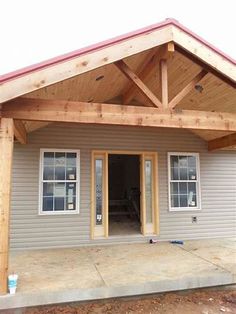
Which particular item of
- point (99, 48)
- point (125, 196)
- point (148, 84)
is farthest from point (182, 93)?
point (125, 196)

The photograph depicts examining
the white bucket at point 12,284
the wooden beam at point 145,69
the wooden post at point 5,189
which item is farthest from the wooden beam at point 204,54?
the white bucket at point 12,284

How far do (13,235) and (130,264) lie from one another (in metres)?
2.65

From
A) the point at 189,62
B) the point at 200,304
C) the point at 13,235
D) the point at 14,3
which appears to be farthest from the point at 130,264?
the point at 14,3

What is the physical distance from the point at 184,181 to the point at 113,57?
4.17 m

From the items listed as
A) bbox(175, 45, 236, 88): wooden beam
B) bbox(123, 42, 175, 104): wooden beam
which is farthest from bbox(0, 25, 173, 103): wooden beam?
bbox(175, 45, 236, 88): wooden beam

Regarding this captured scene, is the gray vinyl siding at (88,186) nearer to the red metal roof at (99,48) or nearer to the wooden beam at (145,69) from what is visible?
the wooden beam at (145,69)

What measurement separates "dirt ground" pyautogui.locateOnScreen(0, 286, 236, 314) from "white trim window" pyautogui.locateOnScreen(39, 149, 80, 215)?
9.08 ft

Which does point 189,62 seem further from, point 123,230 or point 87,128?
point 123,230

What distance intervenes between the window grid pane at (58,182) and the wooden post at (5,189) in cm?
253

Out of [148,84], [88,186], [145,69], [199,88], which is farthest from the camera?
[88,186]

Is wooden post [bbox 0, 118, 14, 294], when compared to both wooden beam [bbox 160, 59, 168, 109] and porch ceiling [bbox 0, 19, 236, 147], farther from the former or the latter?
wooden beam [bbox 160, 59, 168, 109]

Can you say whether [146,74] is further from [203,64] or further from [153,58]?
[203,64]

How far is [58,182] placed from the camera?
20.6 ft

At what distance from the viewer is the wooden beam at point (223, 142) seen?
6181 millimetres
